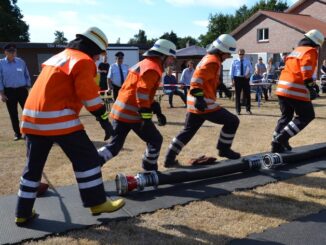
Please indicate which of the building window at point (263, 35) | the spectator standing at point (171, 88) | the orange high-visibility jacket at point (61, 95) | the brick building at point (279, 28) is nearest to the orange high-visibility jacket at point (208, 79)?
the orange high-visibility jacket at point (61, 95)

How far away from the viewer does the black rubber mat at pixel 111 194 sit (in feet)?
12.5

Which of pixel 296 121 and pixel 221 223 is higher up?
pixel 296 121

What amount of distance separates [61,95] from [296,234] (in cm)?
251

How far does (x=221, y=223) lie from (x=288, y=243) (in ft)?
2.32

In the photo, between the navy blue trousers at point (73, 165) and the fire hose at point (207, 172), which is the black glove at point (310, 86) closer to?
the fire hose at point (207, 172)

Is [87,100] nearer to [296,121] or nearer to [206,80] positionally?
[206,80]

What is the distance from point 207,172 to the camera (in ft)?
16.9

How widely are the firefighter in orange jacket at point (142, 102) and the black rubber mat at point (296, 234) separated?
1.83m

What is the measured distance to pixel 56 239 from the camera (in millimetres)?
3629

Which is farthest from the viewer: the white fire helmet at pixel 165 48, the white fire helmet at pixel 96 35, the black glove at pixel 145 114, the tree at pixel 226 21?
the tree at pixel 226 21

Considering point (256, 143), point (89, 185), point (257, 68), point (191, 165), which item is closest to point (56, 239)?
point (89, 185)

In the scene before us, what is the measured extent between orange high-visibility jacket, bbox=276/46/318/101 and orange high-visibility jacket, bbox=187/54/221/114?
4.22 feet

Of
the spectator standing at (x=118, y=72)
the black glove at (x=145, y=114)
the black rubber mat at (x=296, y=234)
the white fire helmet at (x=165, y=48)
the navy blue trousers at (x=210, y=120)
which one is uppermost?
the white fire helmet at (x=165, y=48)

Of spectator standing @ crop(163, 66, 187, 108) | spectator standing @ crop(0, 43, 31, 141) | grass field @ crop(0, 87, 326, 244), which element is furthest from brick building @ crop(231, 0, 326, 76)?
grass field @ crop(0, 87, 326, 244)
